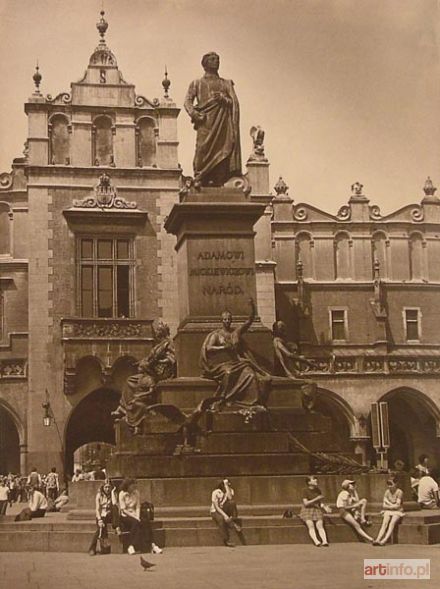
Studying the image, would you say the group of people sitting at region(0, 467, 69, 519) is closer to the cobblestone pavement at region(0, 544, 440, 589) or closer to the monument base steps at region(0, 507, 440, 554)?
the monument base steps at region(0, 507, 440, 554)

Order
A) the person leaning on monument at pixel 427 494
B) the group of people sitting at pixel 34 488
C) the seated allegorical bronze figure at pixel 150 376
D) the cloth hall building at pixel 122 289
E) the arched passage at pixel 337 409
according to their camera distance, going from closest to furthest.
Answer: the seated allegorical bronze figure at pixel 150 376, the person leaning on monument at pixel 427 494, the group of people sitting at pixel 34 488, the cloth hall building at pixel 122 289, the arched passage at pixel 337 409

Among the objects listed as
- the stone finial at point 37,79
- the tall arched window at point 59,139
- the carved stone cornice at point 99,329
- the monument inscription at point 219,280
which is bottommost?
the monument inscription at point 219,280

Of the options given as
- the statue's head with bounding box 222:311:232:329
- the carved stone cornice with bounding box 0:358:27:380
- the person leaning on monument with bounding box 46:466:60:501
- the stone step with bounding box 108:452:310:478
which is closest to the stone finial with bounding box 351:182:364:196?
the carved stone cornice with bounding box 0:358:27:380

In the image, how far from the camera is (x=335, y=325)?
40.3 meters

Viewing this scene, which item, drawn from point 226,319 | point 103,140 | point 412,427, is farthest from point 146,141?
point 226,319

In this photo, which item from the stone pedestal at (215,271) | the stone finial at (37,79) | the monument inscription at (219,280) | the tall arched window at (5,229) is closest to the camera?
the stone pedestal at (215,271)

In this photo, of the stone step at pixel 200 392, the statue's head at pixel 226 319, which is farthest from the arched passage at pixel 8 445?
the statue's head at pixel 226 319

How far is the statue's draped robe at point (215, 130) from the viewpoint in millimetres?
17125

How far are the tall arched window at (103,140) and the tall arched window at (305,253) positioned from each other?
813 cm

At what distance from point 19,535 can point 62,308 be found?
21.6 meters

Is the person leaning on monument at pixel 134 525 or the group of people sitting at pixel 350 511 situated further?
the group of people sitting at pixel 350 511

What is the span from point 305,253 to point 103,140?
887 cm

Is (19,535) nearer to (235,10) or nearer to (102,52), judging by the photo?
(235,10)

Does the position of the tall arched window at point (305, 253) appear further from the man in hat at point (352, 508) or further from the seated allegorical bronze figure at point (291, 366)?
the man in hat at point (352, 508)
